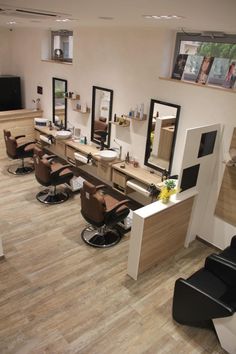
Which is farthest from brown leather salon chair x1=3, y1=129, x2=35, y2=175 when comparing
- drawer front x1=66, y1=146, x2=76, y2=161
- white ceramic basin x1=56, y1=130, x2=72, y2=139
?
drawer front x1=66, y1=146, x2=76, y2=161

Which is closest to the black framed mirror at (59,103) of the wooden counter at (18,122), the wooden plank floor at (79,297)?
the wooden counter at (18,122)

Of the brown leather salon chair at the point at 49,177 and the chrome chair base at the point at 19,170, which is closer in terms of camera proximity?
the brown leather salon chair at the point at 49,177

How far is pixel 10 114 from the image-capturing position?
6094 mm

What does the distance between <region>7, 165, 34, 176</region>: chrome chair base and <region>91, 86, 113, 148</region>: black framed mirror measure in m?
1.58

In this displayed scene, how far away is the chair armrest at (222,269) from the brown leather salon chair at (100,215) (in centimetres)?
127

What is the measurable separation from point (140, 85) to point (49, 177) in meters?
1.93

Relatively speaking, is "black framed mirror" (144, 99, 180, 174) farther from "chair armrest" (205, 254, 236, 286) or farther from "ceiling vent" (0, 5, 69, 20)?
"ceiling vent" (0, 5, 69, 20)

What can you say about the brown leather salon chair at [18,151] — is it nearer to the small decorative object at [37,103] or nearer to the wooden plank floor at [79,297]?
the small decorative object at [37,103]

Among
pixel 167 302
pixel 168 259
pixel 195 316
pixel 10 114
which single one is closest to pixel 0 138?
pixel 10 114

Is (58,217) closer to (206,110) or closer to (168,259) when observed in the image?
(168,259)

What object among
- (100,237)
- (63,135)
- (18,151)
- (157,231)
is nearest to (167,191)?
(157,231)

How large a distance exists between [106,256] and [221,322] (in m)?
1.56

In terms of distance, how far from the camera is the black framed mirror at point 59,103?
5719 mm

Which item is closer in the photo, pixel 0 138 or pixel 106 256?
pixel 106 256
